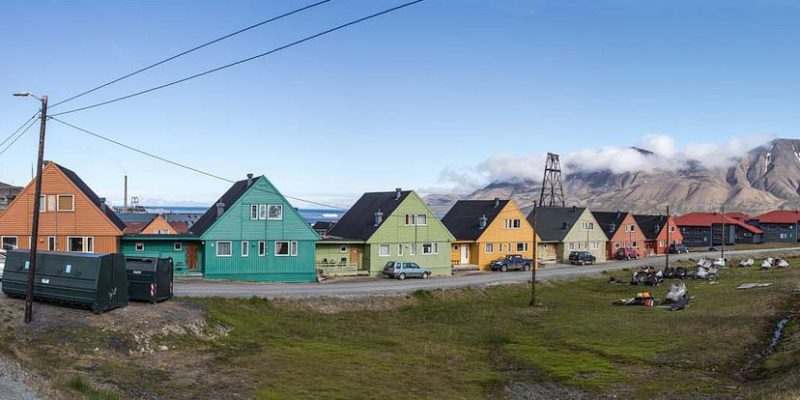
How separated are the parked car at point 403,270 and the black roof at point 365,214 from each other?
3.89 meters

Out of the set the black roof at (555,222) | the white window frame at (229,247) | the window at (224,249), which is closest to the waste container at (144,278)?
the white window frame at (229,247)

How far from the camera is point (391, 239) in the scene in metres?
66.6

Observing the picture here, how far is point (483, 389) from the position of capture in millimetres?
25781

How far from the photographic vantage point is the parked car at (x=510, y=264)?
75500 millimetres

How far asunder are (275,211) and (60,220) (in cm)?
1755

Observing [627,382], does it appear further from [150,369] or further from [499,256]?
[499,256]

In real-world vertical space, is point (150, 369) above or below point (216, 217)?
below

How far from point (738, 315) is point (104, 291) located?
39334mm

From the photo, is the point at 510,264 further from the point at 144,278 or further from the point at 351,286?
the point at 144,278

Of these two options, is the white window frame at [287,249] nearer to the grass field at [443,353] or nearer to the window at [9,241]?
the grass field at [443,353]

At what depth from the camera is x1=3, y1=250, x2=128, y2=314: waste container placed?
96.5ft

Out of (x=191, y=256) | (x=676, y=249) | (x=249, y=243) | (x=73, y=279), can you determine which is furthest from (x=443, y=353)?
(x=676, y=249)

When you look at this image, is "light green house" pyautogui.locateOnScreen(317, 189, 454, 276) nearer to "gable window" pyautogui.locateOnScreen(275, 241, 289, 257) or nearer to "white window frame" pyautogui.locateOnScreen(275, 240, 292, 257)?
"white window frame" pyautogui.locateOnScreen(275, 240, 292, 257)

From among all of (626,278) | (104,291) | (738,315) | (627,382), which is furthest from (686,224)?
(104,291)
